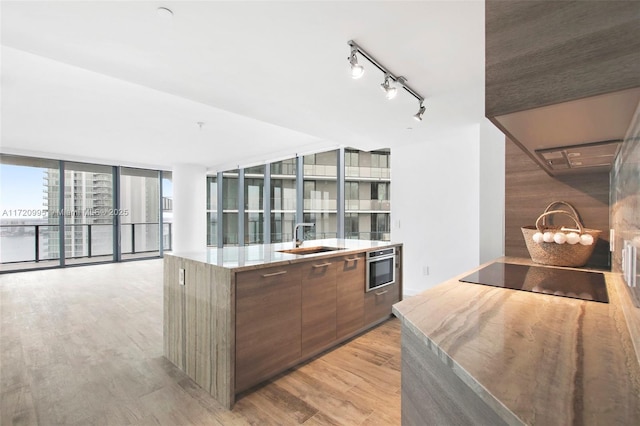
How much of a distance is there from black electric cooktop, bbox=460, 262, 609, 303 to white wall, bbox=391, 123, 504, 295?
82.7 inches

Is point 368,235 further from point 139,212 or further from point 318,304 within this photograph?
point 139,212

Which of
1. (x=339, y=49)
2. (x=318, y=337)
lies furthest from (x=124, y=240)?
(x=339, y=49)

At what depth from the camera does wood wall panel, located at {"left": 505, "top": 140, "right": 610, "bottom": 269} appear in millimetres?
1900

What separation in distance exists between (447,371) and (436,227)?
12.8 feet

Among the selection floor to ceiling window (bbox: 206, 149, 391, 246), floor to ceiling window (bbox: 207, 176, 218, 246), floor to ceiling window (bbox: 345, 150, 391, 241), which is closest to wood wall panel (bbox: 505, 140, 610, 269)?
floor to ceiling window (bbox: 206, 149, 391, 246)

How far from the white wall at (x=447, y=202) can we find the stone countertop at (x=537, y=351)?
2.66 meters

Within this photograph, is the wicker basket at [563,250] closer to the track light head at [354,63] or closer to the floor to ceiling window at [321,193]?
the track light head at [354,63]

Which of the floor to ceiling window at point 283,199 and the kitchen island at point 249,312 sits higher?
the floor to ceiling window at point 283,199

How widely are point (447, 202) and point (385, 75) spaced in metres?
2.56

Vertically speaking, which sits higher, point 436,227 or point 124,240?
point 436,227

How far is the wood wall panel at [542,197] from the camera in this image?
1.90 meters

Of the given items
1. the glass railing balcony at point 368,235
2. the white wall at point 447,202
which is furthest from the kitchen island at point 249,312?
the glass railing balcony at point 368,235

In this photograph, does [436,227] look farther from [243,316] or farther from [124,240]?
[124,240]

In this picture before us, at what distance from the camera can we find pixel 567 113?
2.78 feet
